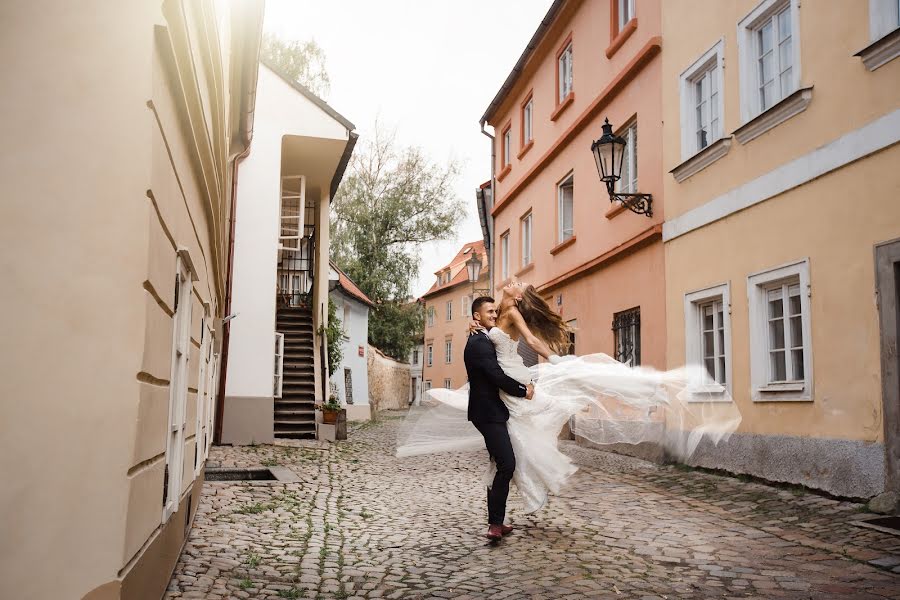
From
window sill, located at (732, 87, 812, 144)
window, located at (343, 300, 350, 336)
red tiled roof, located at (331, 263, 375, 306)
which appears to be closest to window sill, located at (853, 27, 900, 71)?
window sill, located at (732, 87, 812, 144)

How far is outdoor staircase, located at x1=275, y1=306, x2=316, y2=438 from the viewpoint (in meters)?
17.5

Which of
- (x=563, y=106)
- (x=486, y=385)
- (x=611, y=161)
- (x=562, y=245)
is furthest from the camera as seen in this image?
(x=563, y=106)

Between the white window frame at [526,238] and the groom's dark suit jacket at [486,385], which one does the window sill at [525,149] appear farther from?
the groom's dark suit jacket at [486,385]

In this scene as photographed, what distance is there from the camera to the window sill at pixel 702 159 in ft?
34.0

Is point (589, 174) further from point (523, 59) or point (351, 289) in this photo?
point (351, 289)

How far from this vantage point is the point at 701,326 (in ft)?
37.5

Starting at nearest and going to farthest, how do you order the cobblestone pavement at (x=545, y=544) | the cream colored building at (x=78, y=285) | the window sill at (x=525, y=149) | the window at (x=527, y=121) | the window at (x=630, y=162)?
the cream colored building at (x=78, y=285) < the cobblestone pavement at (x=545, y=544) < the window at (x=630, y=162) < the window sill at (x=525, y=149) < the window at (x=527, y=121)

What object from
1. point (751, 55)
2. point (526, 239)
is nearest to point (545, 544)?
point (751, 55)

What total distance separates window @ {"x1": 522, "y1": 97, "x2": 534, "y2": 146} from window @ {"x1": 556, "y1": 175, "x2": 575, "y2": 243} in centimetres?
333

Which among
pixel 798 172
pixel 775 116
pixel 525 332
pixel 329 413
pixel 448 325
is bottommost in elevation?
pixel 329 413

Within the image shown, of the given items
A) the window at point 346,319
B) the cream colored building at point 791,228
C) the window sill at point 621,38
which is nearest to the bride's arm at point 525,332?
the cream colored building at point 791,228

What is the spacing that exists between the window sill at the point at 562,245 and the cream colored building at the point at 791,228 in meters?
4.58

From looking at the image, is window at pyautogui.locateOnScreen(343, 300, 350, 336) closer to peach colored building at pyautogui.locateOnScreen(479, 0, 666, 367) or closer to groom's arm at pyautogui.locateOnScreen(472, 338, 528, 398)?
peach colored building at pyautogui.locateOnScreen(479, 0, 666, 367)

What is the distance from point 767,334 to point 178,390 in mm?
6971
